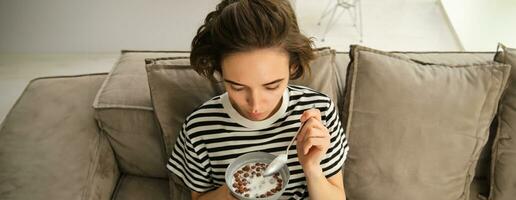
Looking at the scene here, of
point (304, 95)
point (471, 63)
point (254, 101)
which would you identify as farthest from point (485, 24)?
point (254, 101)

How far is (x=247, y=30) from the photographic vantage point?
83cm

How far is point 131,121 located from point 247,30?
577mm

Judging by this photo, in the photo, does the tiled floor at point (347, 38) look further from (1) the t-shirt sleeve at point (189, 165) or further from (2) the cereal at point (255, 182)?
(2) the cereal at point (255, 182)

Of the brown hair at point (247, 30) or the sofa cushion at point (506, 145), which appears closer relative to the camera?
the brown hair at point (247, 30)

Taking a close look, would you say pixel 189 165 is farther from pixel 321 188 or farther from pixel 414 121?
pixel 414 121

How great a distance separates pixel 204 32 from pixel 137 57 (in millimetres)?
576

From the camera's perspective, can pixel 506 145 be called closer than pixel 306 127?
No

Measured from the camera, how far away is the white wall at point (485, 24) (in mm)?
2678

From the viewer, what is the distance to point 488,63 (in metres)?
1.27

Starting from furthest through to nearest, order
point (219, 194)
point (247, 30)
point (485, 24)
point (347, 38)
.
Result: 1. point (347, 38)
2. point (485, 24)
3. point (219, 194)
4. point (247, 30)

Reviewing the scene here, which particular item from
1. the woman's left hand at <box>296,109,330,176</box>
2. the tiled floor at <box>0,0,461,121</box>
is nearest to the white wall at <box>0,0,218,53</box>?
the tiled floor at <box>0,0,461,121</box>

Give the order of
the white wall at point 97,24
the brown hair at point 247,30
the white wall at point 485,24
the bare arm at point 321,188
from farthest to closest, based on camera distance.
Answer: the white wall at point 485,24 → the white wall at point 97,24 → the bare arm at point 321,188 → the brown hair at point 247,30

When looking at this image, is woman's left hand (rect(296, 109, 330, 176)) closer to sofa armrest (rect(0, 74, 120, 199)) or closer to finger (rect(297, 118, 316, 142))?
finger (rect(297, 118, 316, 142))

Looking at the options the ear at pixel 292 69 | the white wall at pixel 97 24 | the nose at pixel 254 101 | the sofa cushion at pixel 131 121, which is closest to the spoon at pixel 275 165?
the nose at pixel 254 101
